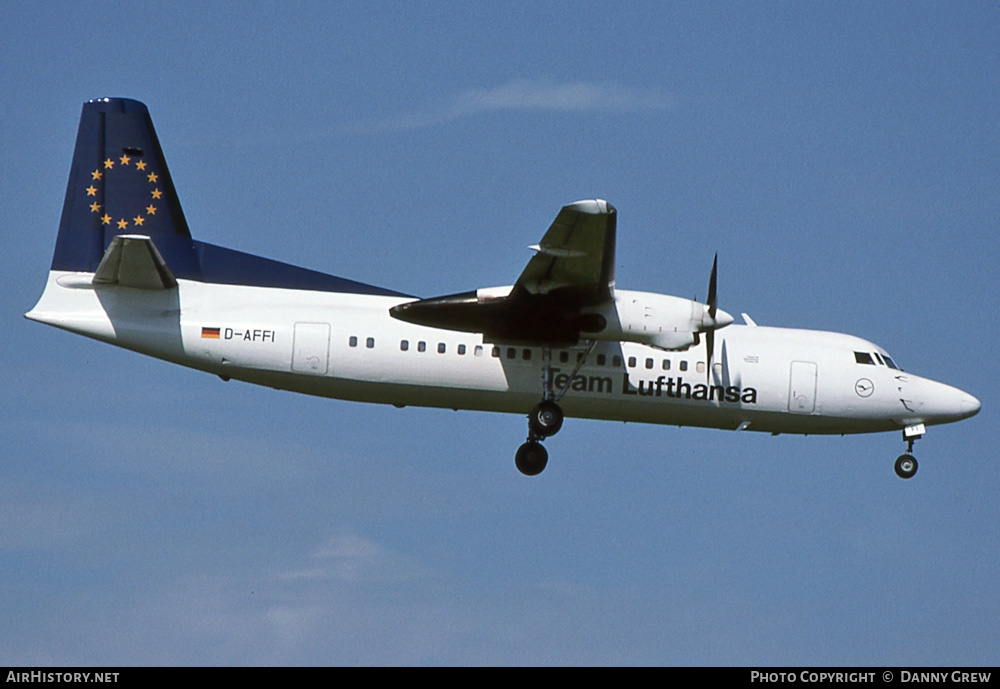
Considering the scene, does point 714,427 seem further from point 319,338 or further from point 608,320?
point 319,338

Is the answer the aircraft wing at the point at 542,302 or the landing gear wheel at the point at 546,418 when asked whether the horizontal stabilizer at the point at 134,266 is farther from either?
the landing gear wheel at the point at 546,418

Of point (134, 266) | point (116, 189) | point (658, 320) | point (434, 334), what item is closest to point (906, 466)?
point (658, 320)

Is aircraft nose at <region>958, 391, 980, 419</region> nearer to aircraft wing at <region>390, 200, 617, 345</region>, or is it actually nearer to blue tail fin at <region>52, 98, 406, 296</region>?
aircraft wing at <region>390, 200, 617, 345</region>

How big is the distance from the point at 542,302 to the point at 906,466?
837cm

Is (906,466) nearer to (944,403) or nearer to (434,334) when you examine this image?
(944,403)

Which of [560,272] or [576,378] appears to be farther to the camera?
[576,378]

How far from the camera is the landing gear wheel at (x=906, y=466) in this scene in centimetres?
2633

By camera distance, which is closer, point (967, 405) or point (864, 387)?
point (864, 387)

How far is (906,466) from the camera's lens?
86.4 feet

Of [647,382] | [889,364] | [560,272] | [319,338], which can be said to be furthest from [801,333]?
[319,338]

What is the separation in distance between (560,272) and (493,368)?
8.48 ft

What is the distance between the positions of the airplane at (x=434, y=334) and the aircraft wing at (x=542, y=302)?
35 mm

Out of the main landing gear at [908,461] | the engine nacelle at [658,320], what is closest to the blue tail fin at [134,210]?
the engine nacelle at [658,320]
